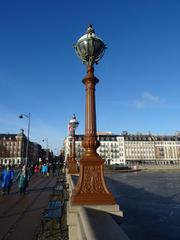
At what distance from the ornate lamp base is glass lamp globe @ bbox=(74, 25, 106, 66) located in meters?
2.98

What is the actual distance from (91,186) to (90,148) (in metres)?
1.01

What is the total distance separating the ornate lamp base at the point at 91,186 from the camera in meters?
6.41

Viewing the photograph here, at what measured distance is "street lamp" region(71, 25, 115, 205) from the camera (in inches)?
255

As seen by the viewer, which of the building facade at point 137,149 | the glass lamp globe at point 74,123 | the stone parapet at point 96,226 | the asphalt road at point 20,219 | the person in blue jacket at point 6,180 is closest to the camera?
the stone parapet at point 96,226

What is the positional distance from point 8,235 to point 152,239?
4024 millimetres

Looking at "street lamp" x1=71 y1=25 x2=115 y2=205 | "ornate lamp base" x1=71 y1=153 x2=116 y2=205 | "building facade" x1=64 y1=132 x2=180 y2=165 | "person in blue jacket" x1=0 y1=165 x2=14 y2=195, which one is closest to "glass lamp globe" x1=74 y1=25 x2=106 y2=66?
"street lamp" x1=71 y1=25 x2=115 y2=205

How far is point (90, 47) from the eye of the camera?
305 inches

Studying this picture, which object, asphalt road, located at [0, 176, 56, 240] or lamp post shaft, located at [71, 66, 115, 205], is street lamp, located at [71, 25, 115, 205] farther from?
asphalt road, located at [0, 176, 56, 240]

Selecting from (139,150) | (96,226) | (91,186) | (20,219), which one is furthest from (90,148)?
(139,150)

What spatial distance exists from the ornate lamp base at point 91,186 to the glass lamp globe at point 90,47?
2.98m

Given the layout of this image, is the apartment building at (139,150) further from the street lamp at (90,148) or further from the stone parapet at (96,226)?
the stone parapet at (96,226)

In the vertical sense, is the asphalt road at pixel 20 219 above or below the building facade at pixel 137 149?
below

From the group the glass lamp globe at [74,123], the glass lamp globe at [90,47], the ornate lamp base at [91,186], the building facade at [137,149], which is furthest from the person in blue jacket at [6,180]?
the building facade at [137,149]

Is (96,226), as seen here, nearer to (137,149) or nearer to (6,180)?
(6,180)
